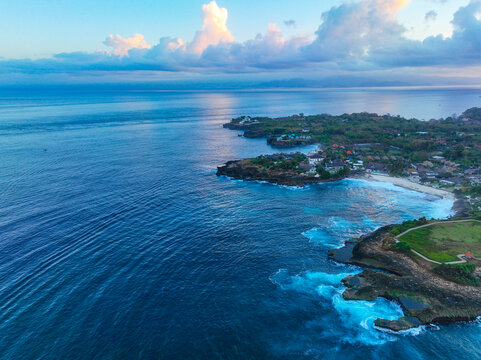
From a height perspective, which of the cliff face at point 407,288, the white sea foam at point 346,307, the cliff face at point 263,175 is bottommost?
the cliff face at point 263,175

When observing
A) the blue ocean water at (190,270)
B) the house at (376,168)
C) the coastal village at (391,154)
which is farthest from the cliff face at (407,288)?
the house at (376,168)

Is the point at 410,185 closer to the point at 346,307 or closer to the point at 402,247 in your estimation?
the point at 402,247

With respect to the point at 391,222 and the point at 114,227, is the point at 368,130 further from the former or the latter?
the point at 114,227

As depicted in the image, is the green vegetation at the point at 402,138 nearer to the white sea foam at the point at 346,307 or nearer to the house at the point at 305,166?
the house at the point at 305,166

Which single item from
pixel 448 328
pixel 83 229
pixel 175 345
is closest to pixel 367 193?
pixel 448 328

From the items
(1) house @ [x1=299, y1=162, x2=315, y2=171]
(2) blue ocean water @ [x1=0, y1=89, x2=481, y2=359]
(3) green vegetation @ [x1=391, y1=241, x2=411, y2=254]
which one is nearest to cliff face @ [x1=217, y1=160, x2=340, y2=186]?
(2) blue ocean water @ [x1=0, y1=89, x2=481, y2=359]

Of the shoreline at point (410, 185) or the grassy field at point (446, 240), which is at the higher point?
the grassy field at point (446, 240)

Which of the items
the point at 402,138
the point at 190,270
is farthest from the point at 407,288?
the point at 402,138
